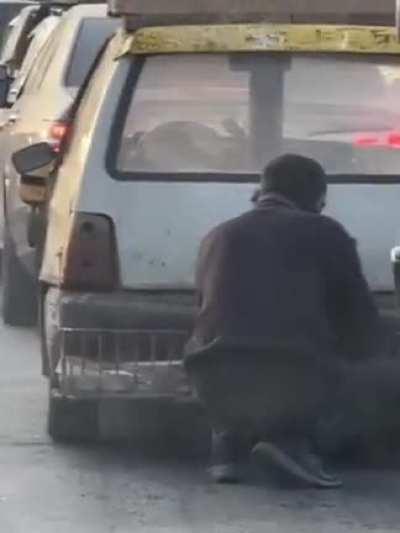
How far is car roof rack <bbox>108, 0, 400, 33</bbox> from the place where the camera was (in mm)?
9344

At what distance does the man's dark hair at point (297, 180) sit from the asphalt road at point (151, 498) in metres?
1.12

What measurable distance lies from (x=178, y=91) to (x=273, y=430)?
1.49 metres

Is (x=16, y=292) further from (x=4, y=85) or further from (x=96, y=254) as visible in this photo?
(x=96, y=254)

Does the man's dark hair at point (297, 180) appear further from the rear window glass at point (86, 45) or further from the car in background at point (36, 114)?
the rear window glass at point (86, 45)

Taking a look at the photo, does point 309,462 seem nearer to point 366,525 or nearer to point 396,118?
point 366,525

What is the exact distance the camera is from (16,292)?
43.3 ft

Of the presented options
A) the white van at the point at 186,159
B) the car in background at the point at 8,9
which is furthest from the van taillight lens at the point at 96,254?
the car in background at the point at 8,9

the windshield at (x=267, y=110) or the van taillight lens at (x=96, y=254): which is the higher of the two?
the windshield at (x=267, y=110)

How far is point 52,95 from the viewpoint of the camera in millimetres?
12484

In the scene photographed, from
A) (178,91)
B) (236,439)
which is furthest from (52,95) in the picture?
(236,439)

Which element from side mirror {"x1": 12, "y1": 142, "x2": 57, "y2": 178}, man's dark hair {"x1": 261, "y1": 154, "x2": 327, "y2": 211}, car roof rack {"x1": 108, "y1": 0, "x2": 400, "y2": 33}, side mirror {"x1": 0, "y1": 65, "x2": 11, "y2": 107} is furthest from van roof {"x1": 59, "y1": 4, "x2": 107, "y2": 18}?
man's dark hair {"x1": 261, "y1": 154, "x2": 327, "y2": 211}

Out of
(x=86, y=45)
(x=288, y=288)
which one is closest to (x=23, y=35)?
(x=86, y=45)

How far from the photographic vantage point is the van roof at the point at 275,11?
9348 millimetres

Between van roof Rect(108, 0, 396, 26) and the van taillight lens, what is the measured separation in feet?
3.55
